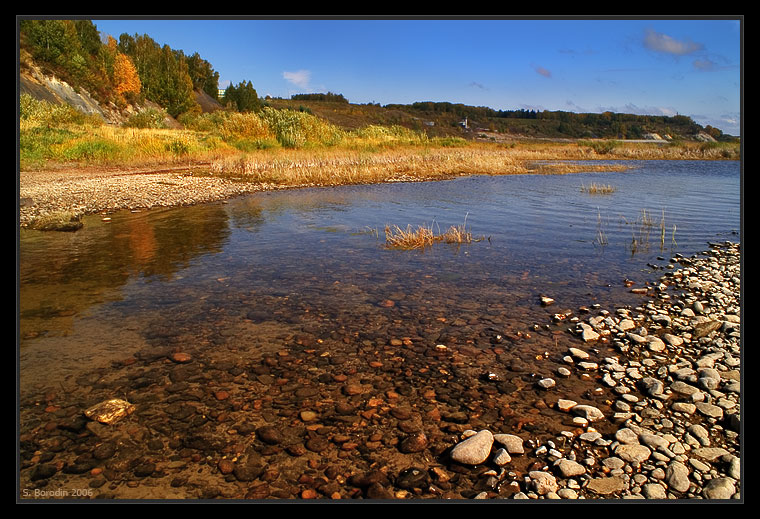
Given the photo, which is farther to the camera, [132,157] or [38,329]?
[132,157]

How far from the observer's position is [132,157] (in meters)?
28.0

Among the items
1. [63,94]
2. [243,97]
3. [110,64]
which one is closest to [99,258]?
[63,94]

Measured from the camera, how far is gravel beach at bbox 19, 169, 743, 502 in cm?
363

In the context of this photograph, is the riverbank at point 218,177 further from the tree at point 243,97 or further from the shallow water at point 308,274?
the tree at point 243,97

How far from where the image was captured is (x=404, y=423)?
14.9 ft

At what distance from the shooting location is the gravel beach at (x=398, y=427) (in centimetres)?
363

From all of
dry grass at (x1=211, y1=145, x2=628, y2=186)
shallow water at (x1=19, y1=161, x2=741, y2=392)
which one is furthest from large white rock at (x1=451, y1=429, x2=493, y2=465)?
dry grass at (x1=211, y1=145, x2=628, y2=186)

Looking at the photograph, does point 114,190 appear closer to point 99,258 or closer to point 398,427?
point 99,258

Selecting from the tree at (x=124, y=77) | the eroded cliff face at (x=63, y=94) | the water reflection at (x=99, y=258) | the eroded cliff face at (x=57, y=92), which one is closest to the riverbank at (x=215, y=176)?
the water reflection at (x=99, y=258)

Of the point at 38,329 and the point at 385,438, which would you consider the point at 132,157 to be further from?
the point at 385,438

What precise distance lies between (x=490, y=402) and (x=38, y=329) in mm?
6140

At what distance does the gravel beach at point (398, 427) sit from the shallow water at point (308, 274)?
0.74 m

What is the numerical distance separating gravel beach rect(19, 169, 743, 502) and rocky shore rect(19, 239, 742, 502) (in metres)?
0.02

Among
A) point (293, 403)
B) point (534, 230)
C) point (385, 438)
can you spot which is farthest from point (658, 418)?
point (534, 230)
